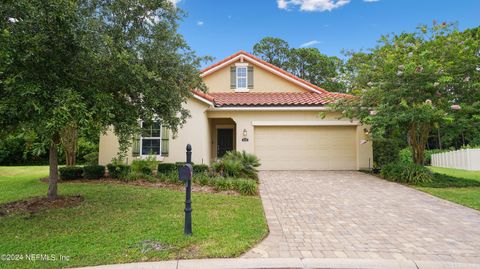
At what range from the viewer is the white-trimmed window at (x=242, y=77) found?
53.3 ft

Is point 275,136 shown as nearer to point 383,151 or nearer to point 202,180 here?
point 202,180

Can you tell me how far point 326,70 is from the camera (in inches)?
1286

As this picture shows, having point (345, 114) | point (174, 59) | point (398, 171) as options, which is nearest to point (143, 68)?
point (174, 59)

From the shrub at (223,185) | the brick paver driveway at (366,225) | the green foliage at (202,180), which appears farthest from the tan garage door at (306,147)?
the shrub at (223,185)

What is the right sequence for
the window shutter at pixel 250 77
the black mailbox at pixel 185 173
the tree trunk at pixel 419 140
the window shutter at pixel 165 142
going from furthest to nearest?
the window shutter at pixel 250 77
the window shutter at pixel 165 142
the tree trunk at pixel 419 140
the black mailbox at pixel 185 173

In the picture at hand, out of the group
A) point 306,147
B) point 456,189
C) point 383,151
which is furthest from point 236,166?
point 383,151

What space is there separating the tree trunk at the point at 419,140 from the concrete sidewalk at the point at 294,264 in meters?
8.57

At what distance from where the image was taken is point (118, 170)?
34.3ft

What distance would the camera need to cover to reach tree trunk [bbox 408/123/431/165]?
11000mm

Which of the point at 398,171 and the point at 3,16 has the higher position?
the point at 3,16

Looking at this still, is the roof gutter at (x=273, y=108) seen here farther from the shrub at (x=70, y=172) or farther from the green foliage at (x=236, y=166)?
the shrub at (x=70, y=172)

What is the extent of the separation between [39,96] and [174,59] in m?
2.76

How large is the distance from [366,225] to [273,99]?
9610mm

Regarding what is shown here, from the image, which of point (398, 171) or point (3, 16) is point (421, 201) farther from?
point (3, 16)
